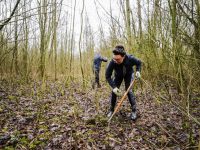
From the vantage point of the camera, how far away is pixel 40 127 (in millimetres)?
2600

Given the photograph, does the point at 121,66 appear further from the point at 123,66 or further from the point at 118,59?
the point at 118,59

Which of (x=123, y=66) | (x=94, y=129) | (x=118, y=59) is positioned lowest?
(x=94, y=129)

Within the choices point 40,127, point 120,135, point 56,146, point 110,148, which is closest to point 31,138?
point 40,127

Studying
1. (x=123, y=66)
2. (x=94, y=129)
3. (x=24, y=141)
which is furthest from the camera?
(x=123, y=66)

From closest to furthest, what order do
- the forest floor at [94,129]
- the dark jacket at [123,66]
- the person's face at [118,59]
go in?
the forest floor at [94,129] → the person's face at [118,59] → the dark jacket at [123,66]

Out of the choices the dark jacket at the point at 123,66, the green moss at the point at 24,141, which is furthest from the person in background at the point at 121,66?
the green moss at the point at 24,141

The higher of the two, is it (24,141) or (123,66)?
(123,66)

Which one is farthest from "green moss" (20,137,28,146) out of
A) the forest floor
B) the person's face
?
the person's face

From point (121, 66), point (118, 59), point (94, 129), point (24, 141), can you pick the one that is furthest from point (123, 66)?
point (24, 141)

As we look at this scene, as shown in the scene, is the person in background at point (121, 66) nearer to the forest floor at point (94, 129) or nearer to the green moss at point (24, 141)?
the forest floor at point (94, 129)

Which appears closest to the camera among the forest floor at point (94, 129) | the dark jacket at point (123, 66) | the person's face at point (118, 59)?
the forest floor at point (94, 129)

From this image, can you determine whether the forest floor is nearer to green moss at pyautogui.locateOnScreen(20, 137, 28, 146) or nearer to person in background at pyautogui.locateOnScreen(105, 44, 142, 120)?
green moss at pyautogui.locateOnScreen(20, 137, 28, 146)

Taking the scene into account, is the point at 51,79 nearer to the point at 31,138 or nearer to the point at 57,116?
the point at 57,116

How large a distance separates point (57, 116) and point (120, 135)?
69.8 inches
